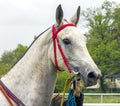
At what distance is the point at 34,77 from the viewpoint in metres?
4.18

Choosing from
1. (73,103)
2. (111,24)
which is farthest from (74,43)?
(111,24)

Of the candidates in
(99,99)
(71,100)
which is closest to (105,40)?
(99,99)

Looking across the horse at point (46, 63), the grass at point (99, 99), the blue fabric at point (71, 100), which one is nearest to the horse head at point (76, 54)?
the horse at point (46, 63)

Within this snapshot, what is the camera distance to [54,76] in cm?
419

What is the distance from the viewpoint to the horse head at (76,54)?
12.6ft

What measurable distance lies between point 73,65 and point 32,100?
0.52m

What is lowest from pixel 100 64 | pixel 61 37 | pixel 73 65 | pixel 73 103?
pixel 73 103

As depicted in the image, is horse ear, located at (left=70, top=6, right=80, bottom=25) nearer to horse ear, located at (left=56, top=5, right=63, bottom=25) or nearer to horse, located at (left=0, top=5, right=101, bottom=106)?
horse, located at (left=0, top=5, right=101, bottom=106)

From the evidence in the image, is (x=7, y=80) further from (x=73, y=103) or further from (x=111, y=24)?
(x=111, y=24)

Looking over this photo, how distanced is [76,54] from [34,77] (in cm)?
49

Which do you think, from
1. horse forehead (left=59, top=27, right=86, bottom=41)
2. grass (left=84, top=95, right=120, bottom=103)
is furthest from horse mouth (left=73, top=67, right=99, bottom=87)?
grass (left=84, top=95, right=120, bottom=103)

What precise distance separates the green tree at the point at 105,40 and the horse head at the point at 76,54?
3668 centimetres

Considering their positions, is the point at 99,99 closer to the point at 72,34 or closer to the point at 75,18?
the point at 75,18

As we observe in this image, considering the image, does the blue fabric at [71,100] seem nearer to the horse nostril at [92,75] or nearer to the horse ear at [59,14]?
the horse ear at [59,14]
